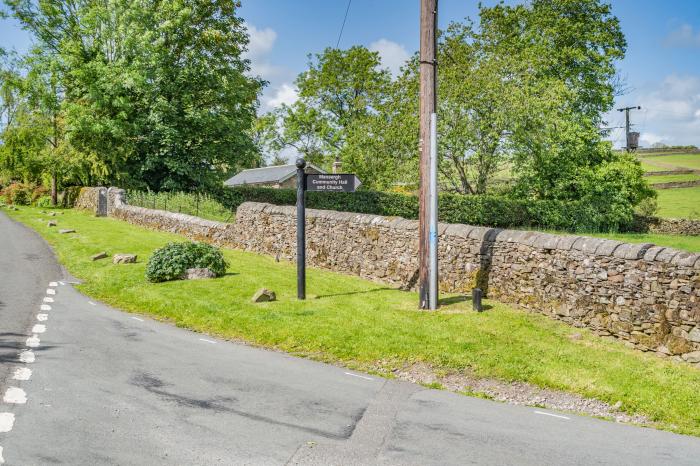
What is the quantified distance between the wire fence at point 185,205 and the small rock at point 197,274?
45.8 feet

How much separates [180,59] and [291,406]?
3441 centimetres

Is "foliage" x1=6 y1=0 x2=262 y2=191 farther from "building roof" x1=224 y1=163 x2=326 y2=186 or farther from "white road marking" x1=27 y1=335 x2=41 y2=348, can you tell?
"white road marking" x1=27 y1=335 x2=41 y2=348

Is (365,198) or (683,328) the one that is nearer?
(683,328)

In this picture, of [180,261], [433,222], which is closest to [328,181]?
[433,222]

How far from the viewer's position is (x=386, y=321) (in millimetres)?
11359

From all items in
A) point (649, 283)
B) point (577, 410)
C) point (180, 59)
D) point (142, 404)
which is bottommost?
point (577, 410)

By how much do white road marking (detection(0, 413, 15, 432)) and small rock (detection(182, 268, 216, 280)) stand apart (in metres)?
9.07

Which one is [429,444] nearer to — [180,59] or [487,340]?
[487,340]

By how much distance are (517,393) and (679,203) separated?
51.1 metres

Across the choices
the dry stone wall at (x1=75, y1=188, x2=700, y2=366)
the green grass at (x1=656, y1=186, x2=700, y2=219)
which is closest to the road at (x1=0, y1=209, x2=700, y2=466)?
the dry stone wall at (x1=75, y1=188, x2=700, y2=366)

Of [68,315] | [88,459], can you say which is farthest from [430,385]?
[68,315]

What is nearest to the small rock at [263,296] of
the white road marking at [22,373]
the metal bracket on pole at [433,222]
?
the metal bracket on pole at [433,222]

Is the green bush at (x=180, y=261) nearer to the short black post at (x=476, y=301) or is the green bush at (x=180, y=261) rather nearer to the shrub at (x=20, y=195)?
the short black post at (x=476, y=301)

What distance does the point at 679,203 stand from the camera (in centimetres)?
5034
